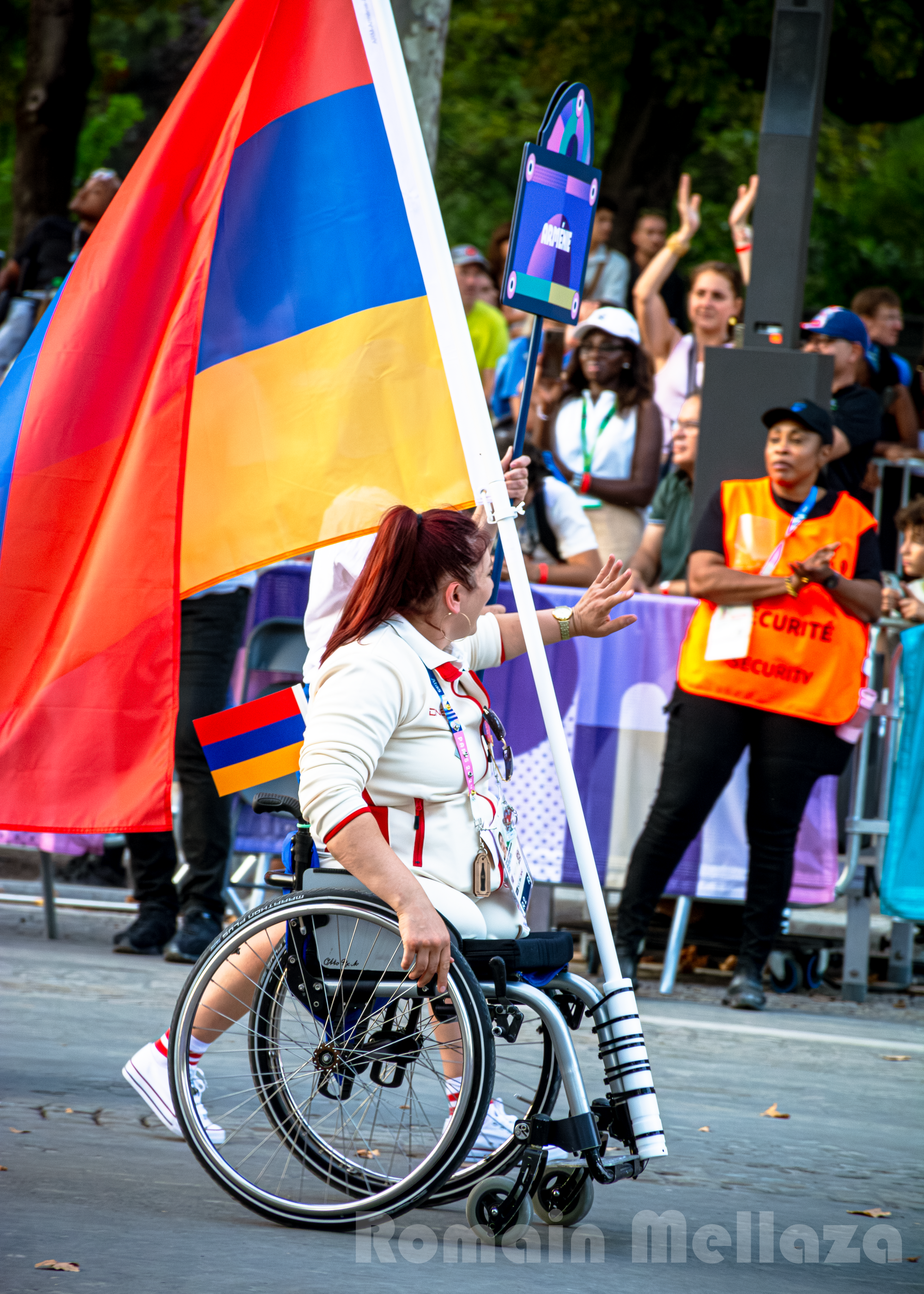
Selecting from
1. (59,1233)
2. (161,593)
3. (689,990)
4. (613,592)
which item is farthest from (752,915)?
(59,1233)

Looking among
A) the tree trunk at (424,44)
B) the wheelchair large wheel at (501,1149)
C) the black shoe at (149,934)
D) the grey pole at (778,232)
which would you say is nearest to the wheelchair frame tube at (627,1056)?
the wheelchair large wheel at (501,1149)

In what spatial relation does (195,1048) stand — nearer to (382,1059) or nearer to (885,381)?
(382,1059)

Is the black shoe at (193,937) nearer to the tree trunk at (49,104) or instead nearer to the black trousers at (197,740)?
the black trousers at (197,740)

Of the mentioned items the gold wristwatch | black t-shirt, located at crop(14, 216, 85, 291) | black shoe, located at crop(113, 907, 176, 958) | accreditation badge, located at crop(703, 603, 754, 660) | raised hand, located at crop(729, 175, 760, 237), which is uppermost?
raised hand, located at crop(729, 175, 760, 237)

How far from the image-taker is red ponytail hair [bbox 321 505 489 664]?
4.11 meters

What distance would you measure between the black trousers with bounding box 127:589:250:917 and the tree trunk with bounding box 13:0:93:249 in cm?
1010

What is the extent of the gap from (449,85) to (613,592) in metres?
24.4

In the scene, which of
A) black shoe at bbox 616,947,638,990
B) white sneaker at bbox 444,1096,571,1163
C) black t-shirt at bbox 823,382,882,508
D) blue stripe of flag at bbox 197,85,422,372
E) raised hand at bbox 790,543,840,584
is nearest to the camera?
white sneaker at bbox 444,1096,571,1163

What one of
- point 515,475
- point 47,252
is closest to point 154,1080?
point 515,475

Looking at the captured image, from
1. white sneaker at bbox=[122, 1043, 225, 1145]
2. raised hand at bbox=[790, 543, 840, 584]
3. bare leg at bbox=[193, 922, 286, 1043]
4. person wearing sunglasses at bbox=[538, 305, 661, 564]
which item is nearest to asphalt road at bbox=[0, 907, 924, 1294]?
white sneaker at bbox=[122, 1043, 225, 1145]

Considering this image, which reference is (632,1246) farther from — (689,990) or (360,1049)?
(689,990)

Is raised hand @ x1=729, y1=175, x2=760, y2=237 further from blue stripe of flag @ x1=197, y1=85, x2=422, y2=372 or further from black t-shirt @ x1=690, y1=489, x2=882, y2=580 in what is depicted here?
blue stripe of flag @ x1=197, y1=85, x2=422, y2=372

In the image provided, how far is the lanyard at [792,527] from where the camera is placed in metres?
7.20

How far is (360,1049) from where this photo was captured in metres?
3.98
